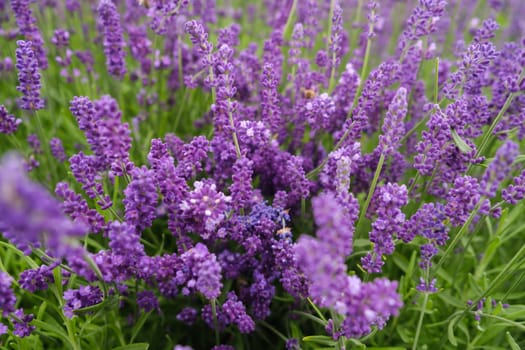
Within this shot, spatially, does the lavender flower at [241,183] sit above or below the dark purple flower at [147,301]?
above

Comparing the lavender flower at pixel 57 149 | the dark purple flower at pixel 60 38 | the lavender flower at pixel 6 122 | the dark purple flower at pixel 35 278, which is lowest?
the dark purple flower at pixel 35 278

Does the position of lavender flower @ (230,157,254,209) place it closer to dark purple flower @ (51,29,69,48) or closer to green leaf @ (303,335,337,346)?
green leaf @ (303,335,337,346)

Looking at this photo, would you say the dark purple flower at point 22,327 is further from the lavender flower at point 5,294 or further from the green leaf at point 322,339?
the green leaf at point 322,339

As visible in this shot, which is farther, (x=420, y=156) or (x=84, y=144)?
(x=84, y=144)

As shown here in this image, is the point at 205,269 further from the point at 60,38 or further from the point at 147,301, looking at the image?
the point at 60,38

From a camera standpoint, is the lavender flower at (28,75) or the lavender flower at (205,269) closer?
the lavender flower at (205,269)

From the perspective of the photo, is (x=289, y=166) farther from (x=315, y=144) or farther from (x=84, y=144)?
(x=84, y=144)

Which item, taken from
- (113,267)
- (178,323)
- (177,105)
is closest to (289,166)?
(113,267)

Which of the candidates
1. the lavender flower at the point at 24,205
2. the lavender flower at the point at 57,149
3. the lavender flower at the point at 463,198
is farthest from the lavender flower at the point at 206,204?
the lavender flower at the point at 57,149
